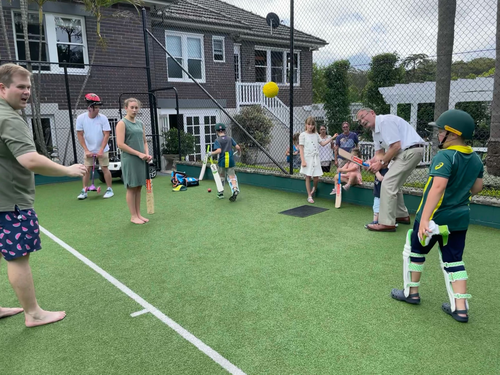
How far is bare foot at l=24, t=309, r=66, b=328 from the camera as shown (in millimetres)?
2863

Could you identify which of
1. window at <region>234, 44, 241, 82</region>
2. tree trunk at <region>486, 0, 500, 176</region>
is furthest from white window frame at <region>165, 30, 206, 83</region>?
tree trunk at <region>486, 0, 500, 176</region>

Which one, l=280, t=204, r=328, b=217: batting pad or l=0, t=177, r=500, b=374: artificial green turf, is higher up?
l=280, t=204, r=328, b=217: batting pad

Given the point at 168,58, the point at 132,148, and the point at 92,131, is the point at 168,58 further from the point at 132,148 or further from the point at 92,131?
the point at 132,148

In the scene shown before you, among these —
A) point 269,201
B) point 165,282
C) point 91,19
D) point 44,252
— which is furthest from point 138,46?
point 165,282

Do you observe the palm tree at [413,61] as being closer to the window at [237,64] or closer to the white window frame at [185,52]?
the white window frame at [185,52]

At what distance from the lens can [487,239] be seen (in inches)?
182

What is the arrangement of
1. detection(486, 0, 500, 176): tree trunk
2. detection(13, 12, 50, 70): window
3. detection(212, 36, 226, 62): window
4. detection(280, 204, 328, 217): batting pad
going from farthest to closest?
1. detection(212, 36, 226, 62): window
2. detection(13, 12, 50, 70): window
3. detection(486, 0, 500, 176): tree trunk
4. detection(280, 204, 328, 217): batting pad

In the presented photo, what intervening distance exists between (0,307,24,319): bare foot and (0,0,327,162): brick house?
24.4 ft

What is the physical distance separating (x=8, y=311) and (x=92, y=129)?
15.7 ft

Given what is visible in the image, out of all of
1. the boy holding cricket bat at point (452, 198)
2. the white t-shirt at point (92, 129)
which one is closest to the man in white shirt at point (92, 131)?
the white t-shirt at point (92, 129)

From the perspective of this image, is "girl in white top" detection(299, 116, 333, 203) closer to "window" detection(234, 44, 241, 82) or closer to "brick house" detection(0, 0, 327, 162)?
"brick house" detection(0, 0, 327, 162)

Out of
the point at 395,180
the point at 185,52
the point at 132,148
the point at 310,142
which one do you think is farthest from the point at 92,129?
the point at 185,52

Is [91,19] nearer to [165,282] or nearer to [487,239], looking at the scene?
[165,282]

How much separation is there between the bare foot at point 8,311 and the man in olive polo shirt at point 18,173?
39 centimetres
